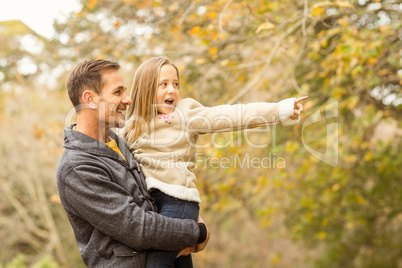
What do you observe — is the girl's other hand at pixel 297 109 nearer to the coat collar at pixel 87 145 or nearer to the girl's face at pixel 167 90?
the girl's face at pixel 167 90

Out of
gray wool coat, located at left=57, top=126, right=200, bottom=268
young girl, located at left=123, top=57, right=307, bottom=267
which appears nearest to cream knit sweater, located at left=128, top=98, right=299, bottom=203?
young girl, located at left=123, top=57, right=307, bottom=267

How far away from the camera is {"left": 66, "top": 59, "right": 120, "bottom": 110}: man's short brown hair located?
1.72 meters

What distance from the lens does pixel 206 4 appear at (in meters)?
3.77

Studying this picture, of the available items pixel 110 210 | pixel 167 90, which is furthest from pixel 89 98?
pixel 110 210

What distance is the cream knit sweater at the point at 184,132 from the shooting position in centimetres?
181

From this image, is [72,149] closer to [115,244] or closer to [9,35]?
[115,244]

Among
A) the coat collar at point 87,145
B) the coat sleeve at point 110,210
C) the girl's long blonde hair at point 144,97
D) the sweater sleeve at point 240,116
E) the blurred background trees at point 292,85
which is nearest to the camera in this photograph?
the coat sleeve at point 110,210

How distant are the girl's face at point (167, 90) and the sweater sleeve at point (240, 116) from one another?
0.30 feet

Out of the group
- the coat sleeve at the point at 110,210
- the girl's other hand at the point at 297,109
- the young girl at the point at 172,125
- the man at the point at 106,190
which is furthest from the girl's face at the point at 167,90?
the girl's other hand at the point at 297,109

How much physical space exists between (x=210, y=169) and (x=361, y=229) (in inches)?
120

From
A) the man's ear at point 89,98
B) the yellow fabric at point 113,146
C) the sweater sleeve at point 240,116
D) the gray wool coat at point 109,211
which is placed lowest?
the gray wool coat at point 109,211

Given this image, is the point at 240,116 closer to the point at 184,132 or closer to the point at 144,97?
the point at 184,132

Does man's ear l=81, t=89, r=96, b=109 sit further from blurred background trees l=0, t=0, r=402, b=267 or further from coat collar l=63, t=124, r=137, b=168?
blurred background trees l=0, t=0, r=402, b=267

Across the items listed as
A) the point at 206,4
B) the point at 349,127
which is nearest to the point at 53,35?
the point at 206,4
